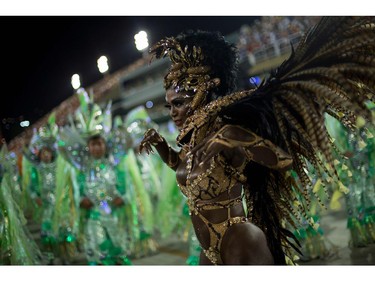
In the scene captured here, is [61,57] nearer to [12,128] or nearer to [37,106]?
[37,106]

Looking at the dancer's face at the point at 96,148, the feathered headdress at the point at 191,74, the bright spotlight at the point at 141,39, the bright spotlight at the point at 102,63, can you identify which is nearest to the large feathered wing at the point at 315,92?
the feathered headdress at the point at 191,74

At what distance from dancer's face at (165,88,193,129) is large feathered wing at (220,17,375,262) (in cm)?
22

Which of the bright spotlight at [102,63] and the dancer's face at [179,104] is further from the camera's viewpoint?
the bright spotlight at [102,63]

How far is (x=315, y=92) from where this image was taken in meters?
1.73

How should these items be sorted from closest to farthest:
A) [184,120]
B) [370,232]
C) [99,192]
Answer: [184,120] < [370,232] < [99,192]

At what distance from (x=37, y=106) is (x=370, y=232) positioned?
324 centimetres

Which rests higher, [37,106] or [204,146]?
[37,106]

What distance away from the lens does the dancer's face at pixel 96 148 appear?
16.7 ft

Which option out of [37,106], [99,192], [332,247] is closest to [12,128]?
[37,106]

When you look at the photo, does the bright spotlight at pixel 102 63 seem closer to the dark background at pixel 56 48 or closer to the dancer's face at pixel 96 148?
the dark background at pixel 56 48

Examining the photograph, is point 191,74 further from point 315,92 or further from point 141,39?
point 141,39

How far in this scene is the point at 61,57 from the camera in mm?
3943

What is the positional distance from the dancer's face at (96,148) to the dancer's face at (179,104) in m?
3.08

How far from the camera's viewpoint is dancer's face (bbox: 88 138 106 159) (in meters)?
5.08
